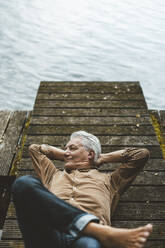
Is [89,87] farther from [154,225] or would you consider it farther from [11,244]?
[11,244]

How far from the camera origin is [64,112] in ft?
12.3

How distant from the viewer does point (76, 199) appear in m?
1.92

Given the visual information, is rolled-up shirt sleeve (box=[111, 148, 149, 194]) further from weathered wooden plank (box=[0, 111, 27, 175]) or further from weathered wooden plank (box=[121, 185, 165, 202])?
weathered wooden plank (box=[0, 111, 27, 175])

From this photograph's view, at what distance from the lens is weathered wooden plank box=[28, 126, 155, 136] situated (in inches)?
131

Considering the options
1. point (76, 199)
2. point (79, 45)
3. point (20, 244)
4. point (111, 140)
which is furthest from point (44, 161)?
point (79, 45)

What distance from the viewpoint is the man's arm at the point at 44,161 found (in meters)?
2.29

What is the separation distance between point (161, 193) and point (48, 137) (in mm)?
1385

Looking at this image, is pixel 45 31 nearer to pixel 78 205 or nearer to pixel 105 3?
pixel 105 3

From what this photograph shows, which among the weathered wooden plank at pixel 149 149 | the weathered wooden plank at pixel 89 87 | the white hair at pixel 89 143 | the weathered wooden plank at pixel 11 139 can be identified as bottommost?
Result: the weathered wooden plank at pixel 11 139

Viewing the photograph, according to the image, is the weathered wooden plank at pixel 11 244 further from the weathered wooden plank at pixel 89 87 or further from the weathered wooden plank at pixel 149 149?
the weathered wooden plank at pixel 89 87

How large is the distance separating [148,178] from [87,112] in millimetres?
1360

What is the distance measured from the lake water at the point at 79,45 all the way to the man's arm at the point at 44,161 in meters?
3.33

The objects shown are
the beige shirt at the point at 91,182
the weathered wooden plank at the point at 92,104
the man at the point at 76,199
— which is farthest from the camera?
the weathered wooden plank at the point at 92,104

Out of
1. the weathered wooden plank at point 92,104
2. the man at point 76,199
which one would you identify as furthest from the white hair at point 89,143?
the weathered wooden plank at point 92,104
